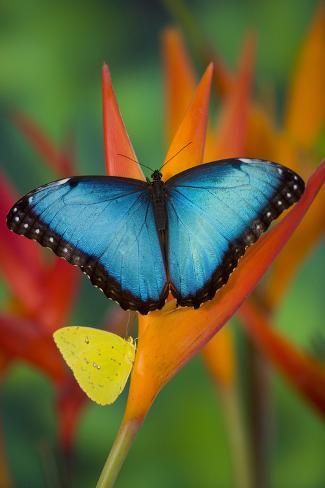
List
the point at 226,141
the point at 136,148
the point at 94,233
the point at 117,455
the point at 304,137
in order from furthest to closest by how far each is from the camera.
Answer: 1. the point at 136,148
2. the point at 304,137
3. the point at 226,141
4. the point at 94,233
5. the point at 117,455

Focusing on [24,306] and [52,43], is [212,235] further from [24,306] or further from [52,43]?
[52,43]

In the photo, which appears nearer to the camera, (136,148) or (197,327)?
(197,327)

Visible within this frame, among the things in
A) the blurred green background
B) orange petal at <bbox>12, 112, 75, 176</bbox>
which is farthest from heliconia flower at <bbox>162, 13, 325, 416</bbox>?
the blurred green background

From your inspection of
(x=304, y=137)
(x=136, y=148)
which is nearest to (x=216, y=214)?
(x=304, y=137)

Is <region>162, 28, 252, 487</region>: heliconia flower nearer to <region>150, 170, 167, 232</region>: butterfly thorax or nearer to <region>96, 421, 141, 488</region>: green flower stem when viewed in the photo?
<region>150, 170, 167, 232</region>: butterfly thorax

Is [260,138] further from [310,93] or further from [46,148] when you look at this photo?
[46,148]

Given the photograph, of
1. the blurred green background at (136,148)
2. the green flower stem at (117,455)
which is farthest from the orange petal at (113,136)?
the blurred green background at (136,148)
